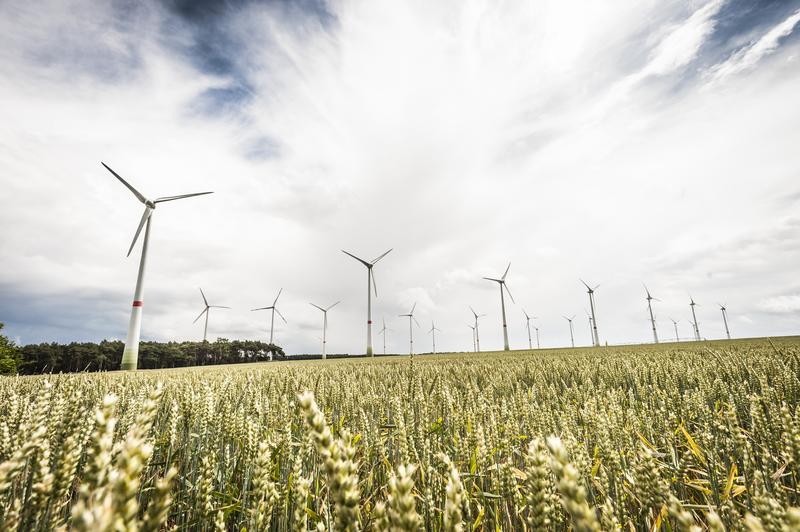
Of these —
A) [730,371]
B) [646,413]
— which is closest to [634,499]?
[646,413]

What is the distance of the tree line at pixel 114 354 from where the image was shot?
58.1m

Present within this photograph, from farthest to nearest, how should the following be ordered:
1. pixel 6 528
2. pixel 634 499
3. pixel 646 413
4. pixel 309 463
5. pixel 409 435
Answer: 1. pixel 646 413
2. pixel 409 435
3. pixel 309 463
4. pixel 634 499
5. pixel 6 528

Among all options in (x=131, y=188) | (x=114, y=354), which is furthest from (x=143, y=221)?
(x=114, y=354)

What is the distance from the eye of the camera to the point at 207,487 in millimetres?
2238

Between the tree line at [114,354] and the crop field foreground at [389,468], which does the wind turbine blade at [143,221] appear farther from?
the crop field foreground at [389,468]

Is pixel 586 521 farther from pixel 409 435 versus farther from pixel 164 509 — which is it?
pixel 409 435

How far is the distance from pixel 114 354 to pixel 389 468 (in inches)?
4457

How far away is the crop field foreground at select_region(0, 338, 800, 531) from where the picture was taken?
3.82 feet

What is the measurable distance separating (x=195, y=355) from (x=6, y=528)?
441 feet

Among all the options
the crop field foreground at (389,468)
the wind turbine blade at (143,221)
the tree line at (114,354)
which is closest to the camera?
the crop field foreground at (389,468)

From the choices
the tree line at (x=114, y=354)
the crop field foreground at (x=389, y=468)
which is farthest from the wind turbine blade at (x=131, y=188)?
the crop field foreground at (x=389, y=468)

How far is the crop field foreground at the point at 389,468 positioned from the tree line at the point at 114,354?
58194 mm

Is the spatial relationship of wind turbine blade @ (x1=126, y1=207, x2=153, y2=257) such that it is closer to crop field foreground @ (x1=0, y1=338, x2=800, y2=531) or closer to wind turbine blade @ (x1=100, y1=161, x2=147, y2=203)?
wind turbine blade @ (x1=100, y1=161, x2=147, y2=203)

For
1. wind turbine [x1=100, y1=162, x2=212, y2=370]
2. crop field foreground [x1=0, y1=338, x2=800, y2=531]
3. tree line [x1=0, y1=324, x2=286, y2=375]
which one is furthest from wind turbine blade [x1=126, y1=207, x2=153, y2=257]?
crop field foreground [x1=0, y1=338, x2=800, y2=531]
